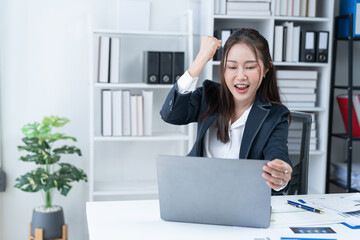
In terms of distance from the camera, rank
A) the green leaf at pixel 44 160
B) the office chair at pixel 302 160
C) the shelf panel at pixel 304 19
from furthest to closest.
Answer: the shelf panel at pixel 304 19 → the green leaf at pixel 44 160 → the office chair at pixel 302 160

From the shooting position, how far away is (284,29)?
3.22 m

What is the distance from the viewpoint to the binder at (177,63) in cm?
311

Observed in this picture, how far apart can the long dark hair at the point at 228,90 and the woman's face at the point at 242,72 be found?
0.09 ft

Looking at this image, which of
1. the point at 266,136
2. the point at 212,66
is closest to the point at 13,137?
the point at 212,66

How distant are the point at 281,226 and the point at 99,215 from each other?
616 millimetres

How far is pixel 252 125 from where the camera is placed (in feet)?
6.16

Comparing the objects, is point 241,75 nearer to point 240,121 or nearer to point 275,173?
point 240,121

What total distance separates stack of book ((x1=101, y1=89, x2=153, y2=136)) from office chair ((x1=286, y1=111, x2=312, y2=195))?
115 cm

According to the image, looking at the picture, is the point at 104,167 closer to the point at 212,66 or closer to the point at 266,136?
the point at 212,66

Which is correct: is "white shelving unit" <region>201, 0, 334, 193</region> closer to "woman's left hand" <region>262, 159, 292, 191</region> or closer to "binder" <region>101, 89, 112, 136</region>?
"binder" <region>101, 89, 112, 136</region>

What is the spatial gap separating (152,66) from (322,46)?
3.82ft

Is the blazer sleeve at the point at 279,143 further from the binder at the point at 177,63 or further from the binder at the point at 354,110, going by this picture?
the binder at the point at 354,110

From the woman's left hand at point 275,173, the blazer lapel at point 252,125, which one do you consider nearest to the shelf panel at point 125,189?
the blazer lapel at point 252,125

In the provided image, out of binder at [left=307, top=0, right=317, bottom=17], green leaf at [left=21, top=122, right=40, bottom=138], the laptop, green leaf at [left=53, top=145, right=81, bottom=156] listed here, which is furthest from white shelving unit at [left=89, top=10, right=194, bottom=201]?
the laptop
